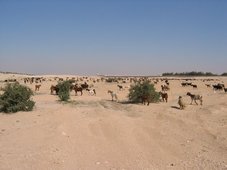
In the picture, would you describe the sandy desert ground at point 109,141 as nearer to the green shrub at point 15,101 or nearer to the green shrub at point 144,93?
the green shrub at point 15,101

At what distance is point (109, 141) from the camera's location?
42.5 feet

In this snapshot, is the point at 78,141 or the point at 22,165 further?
the point at 78,141

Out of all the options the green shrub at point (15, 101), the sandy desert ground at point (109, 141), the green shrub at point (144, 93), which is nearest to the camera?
the sandy desert ground at point (109, 141)

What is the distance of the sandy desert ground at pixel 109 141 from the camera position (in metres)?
10.6

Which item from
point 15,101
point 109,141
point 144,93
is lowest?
point 109,141

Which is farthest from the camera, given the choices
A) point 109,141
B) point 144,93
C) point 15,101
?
point 144,93

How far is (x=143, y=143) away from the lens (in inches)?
514

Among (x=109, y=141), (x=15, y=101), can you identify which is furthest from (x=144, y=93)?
(x=109, y=141)

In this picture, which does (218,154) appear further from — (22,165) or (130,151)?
(22,165)

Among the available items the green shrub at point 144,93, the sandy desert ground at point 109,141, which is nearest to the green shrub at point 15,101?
the sandy desert ground at point 109,141

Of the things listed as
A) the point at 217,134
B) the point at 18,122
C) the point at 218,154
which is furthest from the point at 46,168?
the point at 217,134

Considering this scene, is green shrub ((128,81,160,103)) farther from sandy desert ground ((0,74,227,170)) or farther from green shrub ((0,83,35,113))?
green shrub ((0,83,35,113))

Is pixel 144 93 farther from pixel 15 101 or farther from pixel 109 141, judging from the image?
pixel 109 141

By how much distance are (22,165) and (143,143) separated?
4.57 meters
